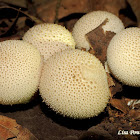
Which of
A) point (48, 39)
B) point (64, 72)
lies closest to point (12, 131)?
point (64, 72)

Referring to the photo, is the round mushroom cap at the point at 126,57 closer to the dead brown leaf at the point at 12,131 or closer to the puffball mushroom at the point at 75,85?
the puffball mushroom at the point at 75,85

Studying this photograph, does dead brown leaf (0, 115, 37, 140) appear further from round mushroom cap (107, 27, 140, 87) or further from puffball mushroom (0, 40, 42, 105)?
round mushroom cap (107, 27, 140, 87)

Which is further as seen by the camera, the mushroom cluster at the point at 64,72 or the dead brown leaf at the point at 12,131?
the dead brown leaf at the point at 12,131

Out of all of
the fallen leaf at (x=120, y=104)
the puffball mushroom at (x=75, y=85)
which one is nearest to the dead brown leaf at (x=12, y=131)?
the puffball mushroom at (x=75, y=85)

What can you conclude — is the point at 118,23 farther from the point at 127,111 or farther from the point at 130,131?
the point at 130,131

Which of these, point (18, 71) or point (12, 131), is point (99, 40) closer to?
point (18, 71)

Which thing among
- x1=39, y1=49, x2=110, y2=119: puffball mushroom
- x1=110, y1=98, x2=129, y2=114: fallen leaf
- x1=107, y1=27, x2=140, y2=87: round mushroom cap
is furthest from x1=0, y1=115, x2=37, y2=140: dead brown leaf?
x1=107, y1=27, x2=140, y2=87: round mushroom cap
